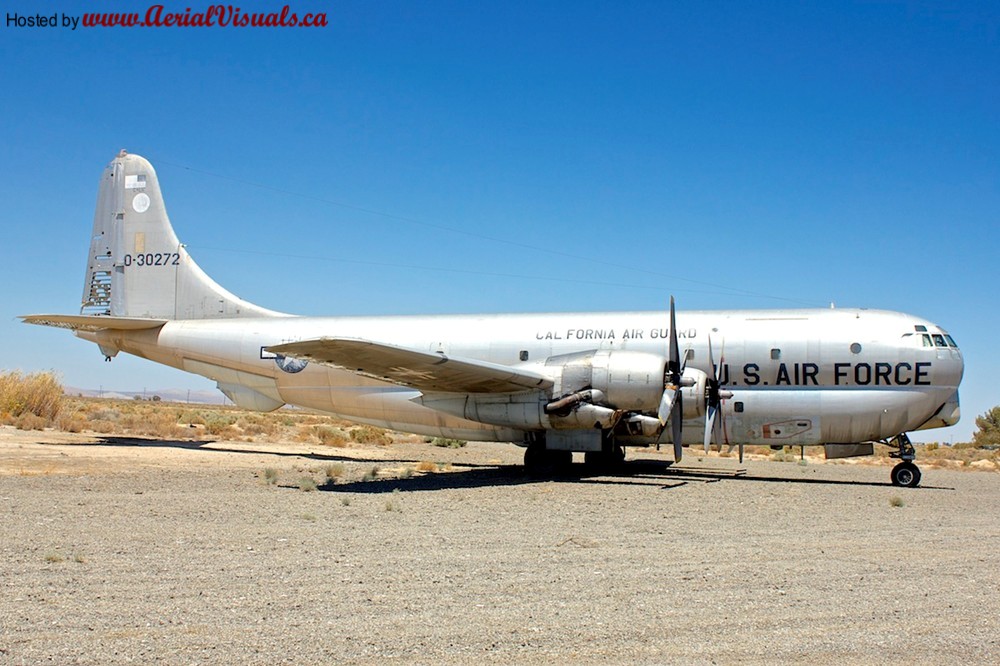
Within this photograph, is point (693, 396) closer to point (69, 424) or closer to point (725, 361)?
point (725, 361)

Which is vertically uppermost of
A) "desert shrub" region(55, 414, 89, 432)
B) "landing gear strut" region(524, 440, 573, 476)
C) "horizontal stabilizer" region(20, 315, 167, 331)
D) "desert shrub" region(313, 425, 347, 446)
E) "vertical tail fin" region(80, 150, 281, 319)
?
"vertical tail fin" region(80, 150, 281, 319)

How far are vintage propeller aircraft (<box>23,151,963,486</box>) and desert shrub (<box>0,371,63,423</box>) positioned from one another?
984cm

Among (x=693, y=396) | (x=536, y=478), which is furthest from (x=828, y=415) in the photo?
(x=536, y=478)

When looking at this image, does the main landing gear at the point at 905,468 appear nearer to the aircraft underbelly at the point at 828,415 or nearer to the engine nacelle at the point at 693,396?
the aircraft underbelly at the point at 828,415

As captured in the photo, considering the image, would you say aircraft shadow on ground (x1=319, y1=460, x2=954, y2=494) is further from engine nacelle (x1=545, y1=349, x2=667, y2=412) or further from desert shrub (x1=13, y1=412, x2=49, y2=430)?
desert shrub (x1=13, y1=412, x2=49, y2=430)

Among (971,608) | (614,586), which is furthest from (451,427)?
(971,608)

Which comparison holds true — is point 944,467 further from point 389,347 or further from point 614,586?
point 614,586

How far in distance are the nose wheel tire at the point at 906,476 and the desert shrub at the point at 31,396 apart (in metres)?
26.6

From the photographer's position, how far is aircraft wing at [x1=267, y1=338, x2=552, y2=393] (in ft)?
49.4

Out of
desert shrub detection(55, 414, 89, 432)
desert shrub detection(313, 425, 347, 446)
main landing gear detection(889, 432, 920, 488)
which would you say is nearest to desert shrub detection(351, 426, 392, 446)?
desert shrub detection(313, 425, 347, 446)

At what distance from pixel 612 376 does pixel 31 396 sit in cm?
2403

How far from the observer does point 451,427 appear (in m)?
20.6

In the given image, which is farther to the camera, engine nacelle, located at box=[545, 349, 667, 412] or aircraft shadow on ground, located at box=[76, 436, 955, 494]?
engine nacelle, located at box=[545, 349, 667, 412]

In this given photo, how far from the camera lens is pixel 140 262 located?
81.4 ft
